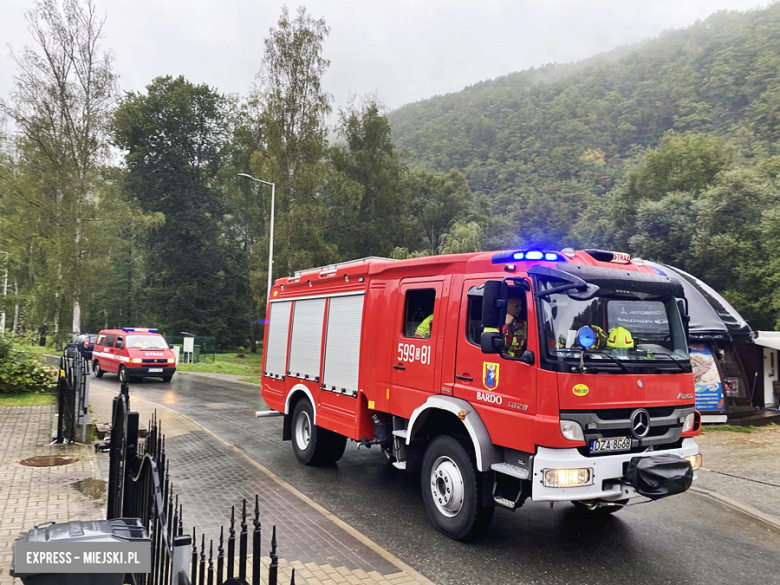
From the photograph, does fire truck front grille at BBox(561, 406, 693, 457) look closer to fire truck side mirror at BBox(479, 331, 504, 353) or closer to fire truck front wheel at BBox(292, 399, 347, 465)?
fire truck side mirror at BBox(479, 331, 504, 353)

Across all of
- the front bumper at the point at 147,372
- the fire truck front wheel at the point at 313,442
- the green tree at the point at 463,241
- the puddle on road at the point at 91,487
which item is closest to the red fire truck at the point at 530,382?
the fire truck front wheel at the point at 313,442

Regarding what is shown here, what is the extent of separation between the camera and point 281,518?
226 inches

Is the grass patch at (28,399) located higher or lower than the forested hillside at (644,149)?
lower

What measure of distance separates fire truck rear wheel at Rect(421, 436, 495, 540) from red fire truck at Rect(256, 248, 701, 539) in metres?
0.01

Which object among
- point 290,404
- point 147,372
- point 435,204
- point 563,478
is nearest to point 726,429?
point 290,404

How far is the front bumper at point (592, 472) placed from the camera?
452 cm

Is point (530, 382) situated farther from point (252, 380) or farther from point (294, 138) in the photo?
point (294, 138)

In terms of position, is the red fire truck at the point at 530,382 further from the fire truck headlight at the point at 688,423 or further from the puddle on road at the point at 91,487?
the puddle on road at the point at 91,487

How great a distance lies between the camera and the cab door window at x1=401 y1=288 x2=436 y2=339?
20.1 ft

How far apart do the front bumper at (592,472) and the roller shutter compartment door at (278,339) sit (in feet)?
17.7

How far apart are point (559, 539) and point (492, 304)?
8.29 feet

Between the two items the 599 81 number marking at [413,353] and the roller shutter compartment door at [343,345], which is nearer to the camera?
the 599 81 number marking at [413,353]

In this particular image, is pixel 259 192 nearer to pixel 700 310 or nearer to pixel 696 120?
pixel 700 310

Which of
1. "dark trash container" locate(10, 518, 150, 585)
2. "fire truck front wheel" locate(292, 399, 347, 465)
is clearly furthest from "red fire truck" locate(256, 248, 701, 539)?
"dark trash container" locate(10, 518, 150, 585)
